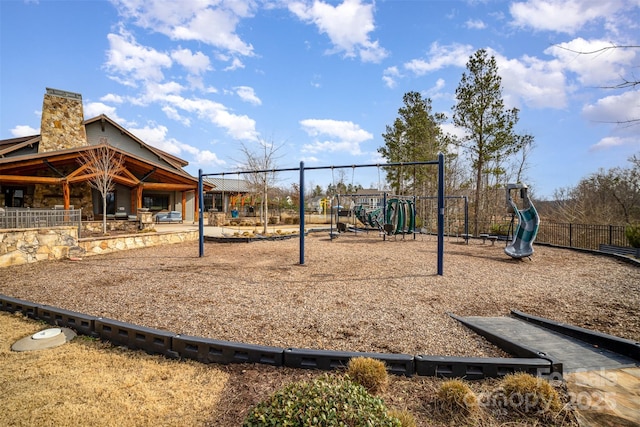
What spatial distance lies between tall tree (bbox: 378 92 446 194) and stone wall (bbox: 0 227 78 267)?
A: 21595 mm

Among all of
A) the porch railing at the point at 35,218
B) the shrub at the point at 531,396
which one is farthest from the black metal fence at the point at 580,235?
the porch railing at the point at 35,218

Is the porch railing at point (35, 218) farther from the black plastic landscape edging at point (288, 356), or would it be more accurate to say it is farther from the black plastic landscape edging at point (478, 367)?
the black plastic landscape edging at point (478, 367)

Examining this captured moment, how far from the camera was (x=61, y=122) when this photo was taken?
1839 centimetres

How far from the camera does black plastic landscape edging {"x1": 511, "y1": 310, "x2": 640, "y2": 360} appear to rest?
11.4ft

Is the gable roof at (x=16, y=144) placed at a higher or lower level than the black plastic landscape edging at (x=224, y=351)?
higher

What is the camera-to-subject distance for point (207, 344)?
341 centimetres

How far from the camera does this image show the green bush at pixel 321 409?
1.76 m

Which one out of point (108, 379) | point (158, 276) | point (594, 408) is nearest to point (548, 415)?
point (594, 408)

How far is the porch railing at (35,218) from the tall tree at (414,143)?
841 inches

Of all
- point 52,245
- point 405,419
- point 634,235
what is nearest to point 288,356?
point 405,419

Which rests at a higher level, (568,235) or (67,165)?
(67,165)

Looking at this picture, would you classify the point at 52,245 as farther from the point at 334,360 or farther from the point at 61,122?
the point at 61,122

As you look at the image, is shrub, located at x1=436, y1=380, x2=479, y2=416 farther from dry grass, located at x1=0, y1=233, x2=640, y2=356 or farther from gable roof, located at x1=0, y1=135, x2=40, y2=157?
gable roof, located at x1=0, y1=135, x2=40, y2=157

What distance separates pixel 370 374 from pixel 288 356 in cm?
86
